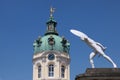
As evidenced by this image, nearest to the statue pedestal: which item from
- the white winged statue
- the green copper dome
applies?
the white winged statue

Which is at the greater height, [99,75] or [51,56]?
[51,56]

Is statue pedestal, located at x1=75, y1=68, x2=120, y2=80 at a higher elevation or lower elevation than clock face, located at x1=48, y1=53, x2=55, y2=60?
lower

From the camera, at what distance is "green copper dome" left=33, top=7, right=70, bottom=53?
124 m

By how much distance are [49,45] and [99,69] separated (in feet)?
315

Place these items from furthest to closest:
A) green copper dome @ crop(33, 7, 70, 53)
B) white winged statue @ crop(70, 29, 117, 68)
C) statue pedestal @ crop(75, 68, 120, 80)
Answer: green copper dome @ crop(33, 7, 70, 53)
white winged statue @ crop(70, 29, 117, 68)
statue pedestal @ crop(75, 68, 120, 80)

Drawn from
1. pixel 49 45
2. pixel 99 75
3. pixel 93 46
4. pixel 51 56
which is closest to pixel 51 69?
pixel 51 56

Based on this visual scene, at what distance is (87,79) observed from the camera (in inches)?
1048

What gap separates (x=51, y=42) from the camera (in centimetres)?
12388

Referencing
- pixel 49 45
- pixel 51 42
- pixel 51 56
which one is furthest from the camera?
pixel 51 42

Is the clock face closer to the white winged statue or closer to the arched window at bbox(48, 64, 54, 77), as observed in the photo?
the arched window at bbox(48, 64, 54, 77)

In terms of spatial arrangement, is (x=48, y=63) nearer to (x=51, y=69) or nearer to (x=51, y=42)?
(x=51, y=69)


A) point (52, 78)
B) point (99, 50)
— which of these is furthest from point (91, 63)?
point (52, 78)

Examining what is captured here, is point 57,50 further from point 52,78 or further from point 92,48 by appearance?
point 92,48

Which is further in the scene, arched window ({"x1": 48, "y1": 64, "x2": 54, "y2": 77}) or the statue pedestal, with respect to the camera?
arched window ({"x1": 48, "y1": 64, "x2": 54, "y2": 77})
